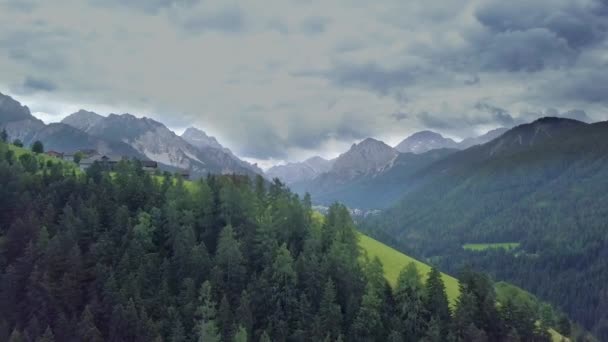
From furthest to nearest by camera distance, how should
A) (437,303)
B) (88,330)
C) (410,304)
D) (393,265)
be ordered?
(393,265) → (437,303) → (410,304) → (88,330)

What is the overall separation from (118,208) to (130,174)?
61.5 ft

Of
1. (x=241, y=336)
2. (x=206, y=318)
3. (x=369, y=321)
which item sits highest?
(x=369, y=321)

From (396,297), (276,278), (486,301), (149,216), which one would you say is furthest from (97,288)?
(486,301)

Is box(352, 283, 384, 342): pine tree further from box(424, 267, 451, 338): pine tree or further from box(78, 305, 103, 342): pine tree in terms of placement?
box(78, 305, 103, 342): pine tree

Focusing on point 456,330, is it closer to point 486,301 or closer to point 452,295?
point 486,301

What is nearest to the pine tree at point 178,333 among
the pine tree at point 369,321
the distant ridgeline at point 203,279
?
the distant ridgeline at point 203,279

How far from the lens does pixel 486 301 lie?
87.4 meters

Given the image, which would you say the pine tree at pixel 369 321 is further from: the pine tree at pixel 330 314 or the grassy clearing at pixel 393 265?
the grassy clearing at pixel 393 265

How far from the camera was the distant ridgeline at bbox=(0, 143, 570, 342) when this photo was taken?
7738 centimetres

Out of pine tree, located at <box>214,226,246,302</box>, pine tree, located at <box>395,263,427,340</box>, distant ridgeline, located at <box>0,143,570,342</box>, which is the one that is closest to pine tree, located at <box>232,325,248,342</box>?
distant ridgeline, located at <box>0,143,570,342</box>

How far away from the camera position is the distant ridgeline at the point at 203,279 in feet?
254

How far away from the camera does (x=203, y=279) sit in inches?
3381

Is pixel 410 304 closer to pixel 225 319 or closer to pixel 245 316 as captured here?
pixel 245 316

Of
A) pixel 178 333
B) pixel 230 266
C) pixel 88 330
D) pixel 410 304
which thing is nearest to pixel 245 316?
pixel 178 333
